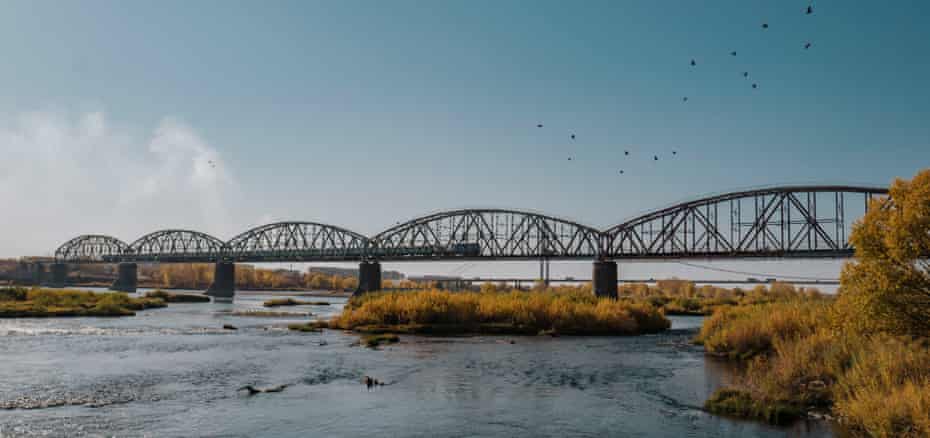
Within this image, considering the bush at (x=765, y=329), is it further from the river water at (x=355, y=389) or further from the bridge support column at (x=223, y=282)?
the bridge support column at (x=223, y=282)

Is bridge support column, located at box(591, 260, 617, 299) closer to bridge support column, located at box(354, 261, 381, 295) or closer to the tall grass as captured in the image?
bridge support column, located at box(354, 261, 381, 295)

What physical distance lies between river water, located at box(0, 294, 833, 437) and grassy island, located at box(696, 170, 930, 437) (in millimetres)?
1531

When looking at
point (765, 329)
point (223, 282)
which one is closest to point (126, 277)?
point (223, 282)

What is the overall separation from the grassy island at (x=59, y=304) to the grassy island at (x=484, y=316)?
3132cm

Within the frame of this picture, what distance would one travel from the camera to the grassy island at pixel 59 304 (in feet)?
231

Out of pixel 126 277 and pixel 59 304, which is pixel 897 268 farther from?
pixel 126 277

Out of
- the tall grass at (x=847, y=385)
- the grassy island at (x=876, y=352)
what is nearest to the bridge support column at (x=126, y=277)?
the tall grass at (x=847, y=385)

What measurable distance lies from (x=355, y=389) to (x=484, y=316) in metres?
31.7

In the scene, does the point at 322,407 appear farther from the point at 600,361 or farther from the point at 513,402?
the point at 600,361

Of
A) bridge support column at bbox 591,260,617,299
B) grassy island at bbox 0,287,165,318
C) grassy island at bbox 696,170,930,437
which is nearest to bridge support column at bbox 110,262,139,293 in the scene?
grassy island at bbox 0,287,165,318

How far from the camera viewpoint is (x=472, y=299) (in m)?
60.7

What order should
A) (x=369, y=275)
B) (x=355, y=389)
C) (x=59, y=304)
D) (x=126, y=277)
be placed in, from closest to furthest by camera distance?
(x=355, y=389), (x=59, y=304), (x=369, y=275), (x=126, y=277)

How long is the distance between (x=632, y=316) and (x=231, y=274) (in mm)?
134087

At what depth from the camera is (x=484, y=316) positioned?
58.1 metres
